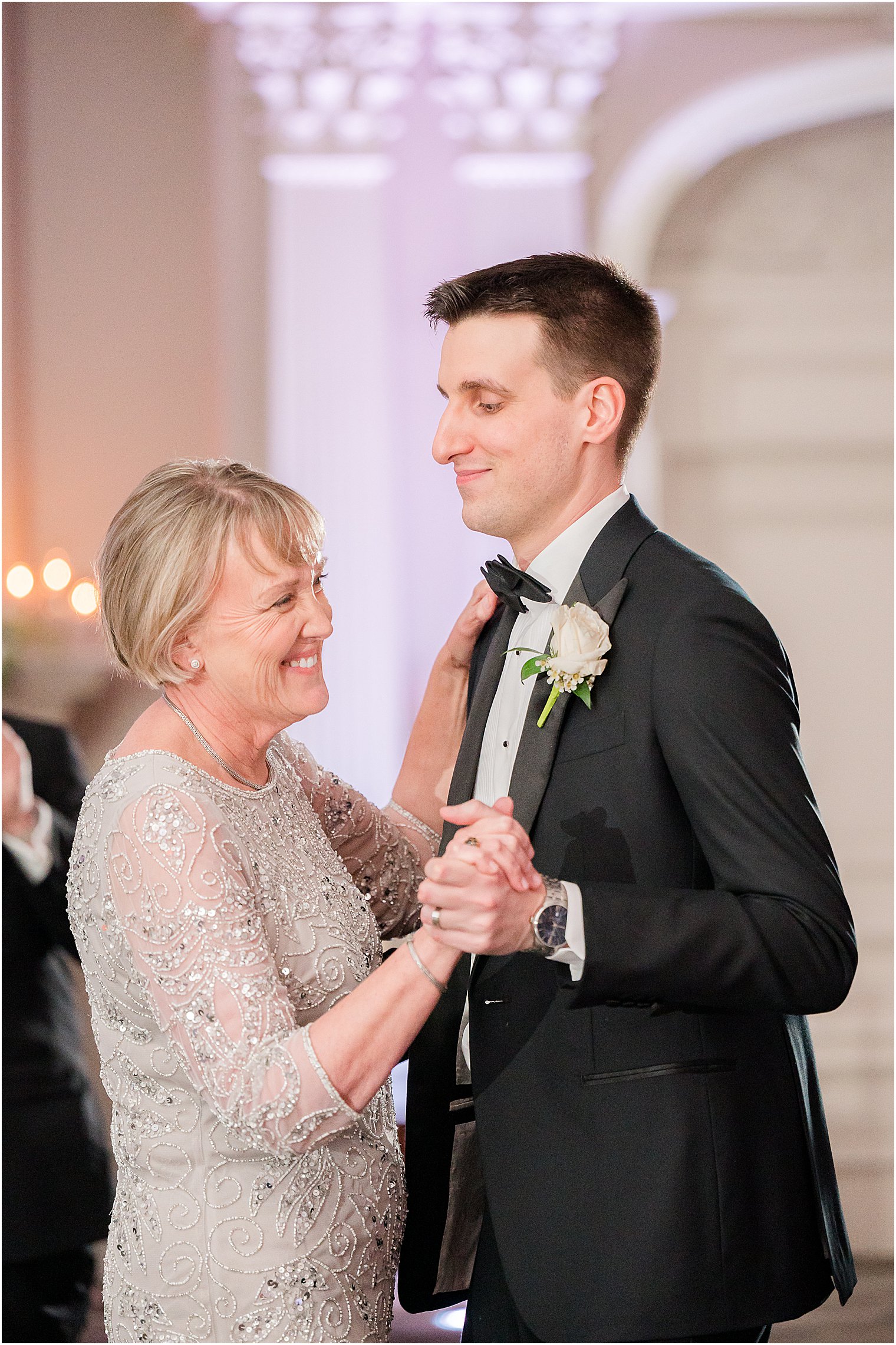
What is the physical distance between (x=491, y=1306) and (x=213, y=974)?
29.6 inches

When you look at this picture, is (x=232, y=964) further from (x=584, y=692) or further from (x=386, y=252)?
(x=386, y=252)

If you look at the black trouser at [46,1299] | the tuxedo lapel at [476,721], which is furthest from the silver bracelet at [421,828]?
the black trouser at [46,1299]

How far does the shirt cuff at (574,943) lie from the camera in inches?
60.2

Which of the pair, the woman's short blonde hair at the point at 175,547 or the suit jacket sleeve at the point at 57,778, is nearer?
the woman's short blonde hair at the point at 175,547

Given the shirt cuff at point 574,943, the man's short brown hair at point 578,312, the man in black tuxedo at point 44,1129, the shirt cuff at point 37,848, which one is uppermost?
the man's short brown hair at point 578,312

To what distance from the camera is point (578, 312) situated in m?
2.00

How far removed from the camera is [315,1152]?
185 cm

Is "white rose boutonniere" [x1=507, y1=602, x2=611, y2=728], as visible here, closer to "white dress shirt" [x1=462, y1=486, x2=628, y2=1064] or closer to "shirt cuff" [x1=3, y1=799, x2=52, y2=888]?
"white dress shirt" [x1=462, y1=486, x2=628, y2=1064]

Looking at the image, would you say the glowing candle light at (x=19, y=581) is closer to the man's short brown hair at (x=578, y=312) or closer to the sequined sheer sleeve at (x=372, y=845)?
the sequined sheer sleeve at (x=372, y=845)

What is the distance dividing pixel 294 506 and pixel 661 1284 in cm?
127

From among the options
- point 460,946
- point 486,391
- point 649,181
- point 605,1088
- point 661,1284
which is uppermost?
point 649,181

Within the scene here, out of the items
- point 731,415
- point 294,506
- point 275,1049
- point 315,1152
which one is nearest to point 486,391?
point 294,506

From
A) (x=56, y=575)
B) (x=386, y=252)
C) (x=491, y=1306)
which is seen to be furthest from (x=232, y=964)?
(x=386, y=252)

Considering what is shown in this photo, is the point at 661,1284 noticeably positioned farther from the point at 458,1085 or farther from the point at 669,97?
the point at 669,97
